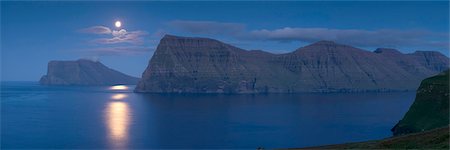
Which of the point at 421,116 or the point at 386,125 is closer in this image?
the point at 421,116

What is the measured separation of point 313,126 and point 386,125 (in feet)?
95.9

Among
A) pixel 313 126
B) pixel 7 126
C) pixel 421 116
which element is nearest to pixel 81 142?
pixel 7 126

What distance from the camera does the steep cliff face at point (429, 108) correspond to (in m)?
135

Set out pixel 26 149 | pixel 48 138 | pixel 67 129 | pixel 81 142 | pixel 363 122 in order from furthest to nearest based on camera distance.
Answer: pixel 363 122
pixel 67 129
pixel 48 138
pixel 81 142
pixel 26 149

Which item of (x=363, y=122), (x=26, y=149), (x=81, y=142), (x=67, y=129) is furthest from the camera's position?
(x=363, y=122)

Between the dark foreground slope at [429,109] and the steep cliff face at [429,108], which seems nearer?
the dark foreground slope at [429,109]

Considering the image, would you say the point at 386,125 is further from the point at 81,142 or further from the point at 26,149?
the point at 26,149

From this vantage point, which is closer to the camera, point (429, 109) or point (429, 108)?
point (429, 109)

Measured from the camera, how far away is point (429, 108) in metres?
146

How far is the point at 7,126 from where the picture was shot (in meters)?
180

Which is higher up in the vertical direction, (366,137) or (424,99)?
(424,99)

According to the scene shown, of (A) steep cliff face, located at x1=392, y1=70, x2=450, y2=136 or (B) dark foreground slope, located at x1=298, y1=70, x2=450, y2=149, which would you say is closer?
(B) dark foreground slope, located at x1=298, y1=70, x2=450, y2=149

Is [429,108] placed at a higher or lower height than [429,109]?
higher

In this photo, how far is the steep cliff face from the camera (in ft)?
443
